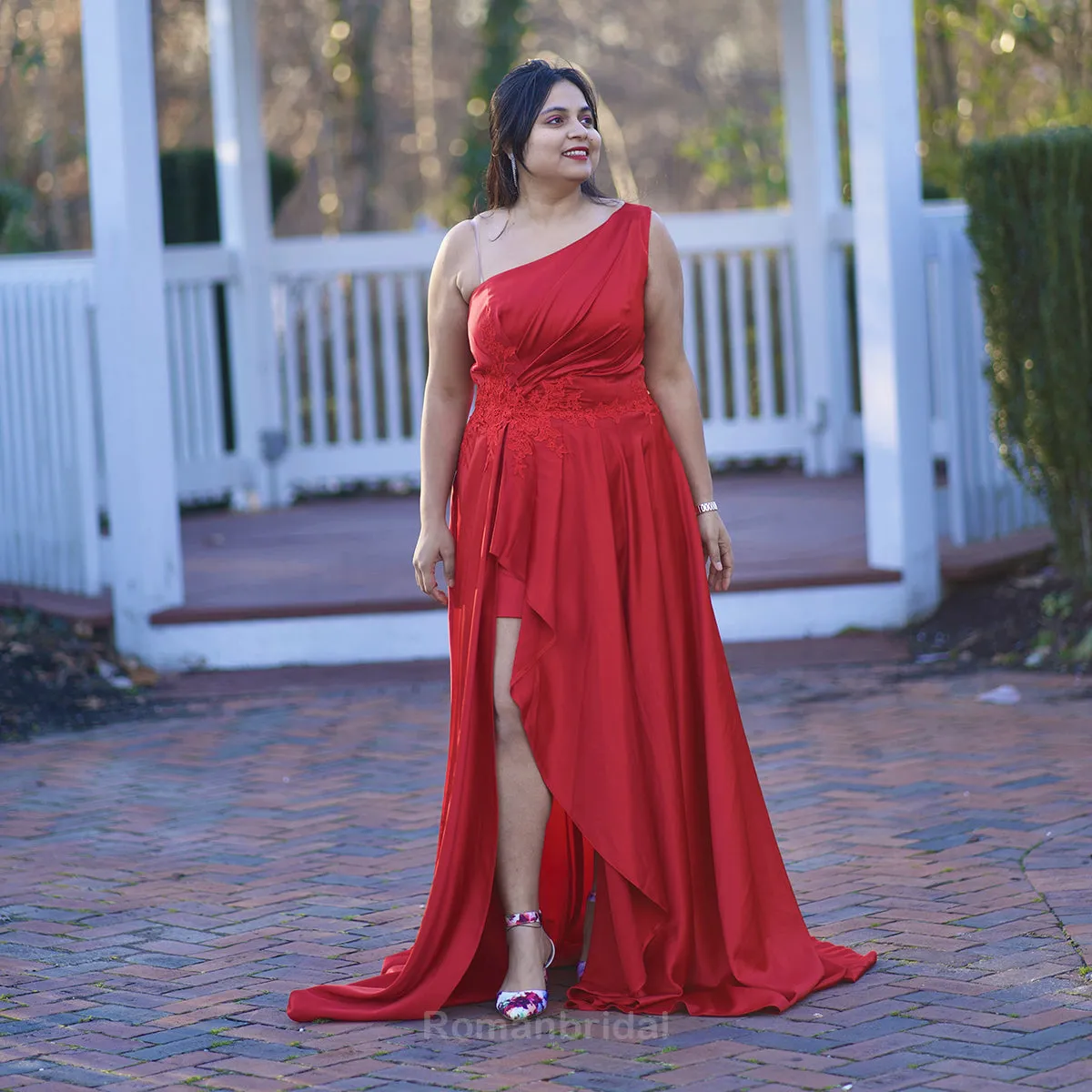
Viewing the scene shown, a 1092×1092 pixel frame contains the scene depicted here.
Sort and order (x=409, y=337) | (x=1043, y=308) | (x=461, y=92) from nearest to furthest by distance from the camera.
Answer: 1. (x=1043, y=308)
2. (x=409, y=337)
3. (x=461, y=92)

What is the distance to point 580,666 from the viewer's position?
348cm

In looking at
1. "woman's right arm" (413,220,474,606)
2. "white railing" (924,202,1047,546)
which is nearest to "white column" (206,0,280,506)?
"white railing" (924,202,1047,546)

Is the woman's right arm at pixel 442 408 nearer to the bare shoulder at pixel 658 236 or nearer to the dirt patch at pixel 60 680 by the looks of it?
the bare shoulder at pixel 658 236

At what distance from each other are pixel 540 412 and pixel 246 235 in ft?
22.9

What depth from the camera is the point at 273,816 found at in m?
5.11

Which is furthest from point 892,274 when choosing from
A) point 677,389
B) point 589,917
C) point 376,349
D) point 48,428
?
point 376,349

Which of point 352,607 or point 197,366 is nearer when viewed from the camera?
point 352,607

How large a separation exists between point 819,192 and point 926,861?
21.4ft

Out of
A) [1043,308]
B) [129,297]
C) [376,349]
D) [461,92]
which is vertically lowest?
[1043,308]

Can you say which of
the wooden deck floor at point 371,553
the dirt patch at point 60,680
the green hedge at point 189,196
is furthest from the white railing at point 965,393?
the green hedge at point 189,196

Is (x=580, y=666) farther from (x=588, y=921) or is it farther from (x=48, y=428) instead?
(x=48, y=428)

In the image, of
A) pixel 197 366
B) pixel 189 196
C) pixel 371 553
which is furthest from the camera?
pixel 189 196

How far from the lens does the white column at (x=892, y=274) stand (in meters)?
6.74

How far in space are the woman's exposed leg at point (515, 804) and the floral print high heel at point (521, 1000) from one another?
13mm
